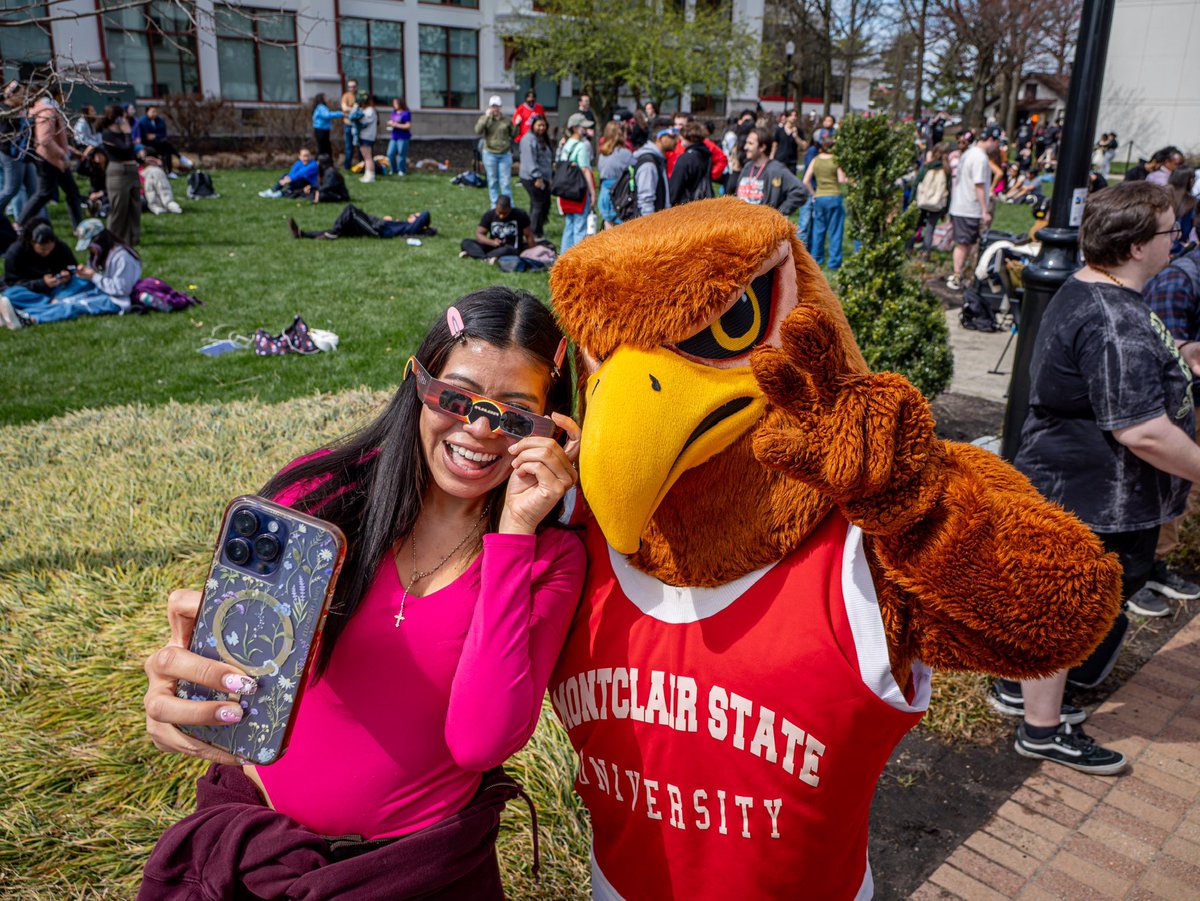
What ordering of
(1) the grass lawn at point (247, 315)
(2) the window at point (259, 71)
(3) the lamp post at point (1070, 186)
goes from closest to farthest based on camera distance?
1. (3) the lamp post at point (1070, 186)
2. (1) the grass lawn at point (247, 315)
3. (2) the window at point (259, 71)

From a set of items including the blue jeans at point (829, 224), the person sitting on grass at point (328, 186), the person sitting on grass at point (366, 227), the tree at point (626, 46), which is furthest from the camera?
the tree at point (626, 46)

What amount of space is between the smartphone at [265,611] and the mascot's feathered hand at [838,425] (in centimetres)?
73

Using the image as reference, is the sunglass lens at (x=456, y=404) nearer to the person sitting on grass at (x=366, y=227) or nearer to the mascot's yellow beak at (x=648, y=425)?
the mascot's yellow beak at (x=648, y=425)

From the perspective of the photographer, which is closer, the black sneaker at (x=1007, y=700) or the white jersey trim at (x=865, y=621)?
the white jersey trim at (x=865, y=621)

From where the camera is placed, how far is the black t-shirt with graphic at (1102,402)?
123 inches

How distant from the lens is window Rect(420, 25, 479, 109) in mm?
33656

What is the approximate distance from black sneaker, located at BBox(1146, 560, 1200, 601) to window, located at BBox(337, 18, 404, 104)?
99.7ft

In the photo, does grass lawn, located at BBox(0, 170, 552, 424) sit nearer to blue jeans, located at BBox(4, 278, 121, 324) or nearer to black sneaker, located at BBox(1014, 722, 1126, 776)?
blue jeans, located at BBox(4, 278, 121, 324)

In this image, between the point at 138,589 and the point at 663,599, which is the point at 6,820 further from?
the point at 663,599

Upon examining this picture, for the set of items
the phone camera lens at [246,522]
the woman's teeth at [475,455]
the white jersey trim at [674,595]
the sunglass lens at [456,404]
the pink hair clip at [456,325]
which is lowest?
the white jersey trim at [674,595]

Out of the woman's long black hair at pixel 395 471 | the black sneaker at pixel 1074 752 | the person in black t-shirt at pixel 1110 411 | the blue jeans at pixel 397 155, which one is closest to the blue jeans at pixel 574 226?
the person in black t-shirt at pixel 1110 411

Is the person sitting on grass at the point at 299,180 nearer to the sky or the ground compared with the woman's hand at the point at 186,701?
nearer to the sky

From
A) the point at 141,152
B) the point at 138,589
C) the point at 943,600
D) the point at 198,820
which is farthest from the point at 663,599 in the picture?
the point at 141,152

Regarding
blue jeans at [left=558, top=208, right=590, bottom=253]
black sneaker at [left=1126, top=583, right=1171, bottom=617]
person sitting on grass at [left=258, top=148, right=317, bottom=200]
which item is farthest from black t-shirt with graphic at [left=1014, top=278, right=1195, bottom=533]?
person sitting on grass at [left=258, top=148, right=317, bottom=200]
